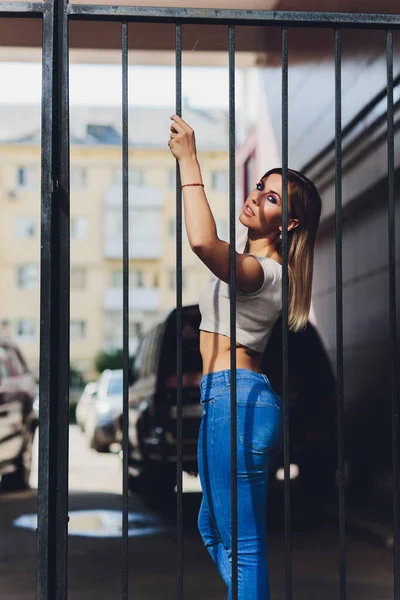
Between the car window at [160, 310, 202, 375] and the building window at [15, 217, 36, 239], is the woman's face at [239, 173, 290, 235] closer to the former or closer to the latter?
the car window at [160, 310, 202, 375]

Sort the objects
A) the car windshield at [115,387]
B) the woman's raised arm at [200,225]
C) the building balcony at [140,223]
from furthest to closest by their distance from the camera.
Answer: the building balcony at [140,223], the car windshield at [115,387], the woman's raised arm at [200,225]

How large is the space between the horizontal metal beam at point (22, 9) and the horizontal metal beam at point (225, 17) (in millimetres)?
92

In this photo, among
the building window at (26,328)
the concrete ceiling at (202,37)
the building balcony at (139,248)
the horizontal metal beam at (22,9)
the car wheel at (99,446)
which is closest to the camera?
the horizontal metal beam at (22,9)

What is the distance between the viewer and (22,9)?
315 centimetres

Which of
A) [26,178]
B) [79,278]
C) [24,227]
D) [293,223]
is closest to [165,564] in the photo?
[293,223]

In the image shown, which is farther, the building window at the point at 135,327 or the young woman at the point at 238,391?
the building window at the point at 135,327

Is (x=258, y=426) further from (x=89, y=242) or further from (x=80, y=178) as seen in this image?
(x=80, y=178)

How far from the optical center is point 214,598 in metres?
5.88

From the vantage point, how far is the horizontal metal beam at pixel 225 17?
3176 mm

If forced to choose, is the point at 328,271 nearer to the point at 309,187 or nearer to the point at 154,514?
the point at 154,514

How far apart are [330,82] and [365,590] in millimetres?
6669

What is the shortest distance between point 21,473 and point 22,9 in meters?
9.64

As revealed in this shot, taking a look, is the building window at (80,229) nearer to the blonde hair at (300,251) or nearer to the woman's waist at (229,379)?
the blonde hair at (300,251)

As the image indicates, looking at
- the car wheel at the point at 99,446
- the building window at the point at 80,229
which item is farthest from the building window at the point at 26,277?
the car wheel at the point at 99,446
